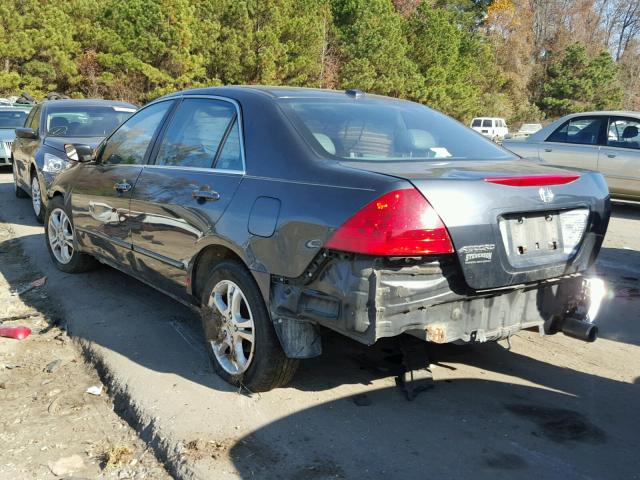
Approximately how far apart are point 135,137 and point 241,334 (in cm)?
207

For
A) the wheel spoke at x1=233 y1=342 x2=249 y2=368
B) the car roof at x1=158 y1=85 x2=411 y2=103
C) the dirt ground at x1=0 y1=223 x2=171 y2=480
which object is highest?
the car roof at x1=158 y1=85 x2=411 y2=103

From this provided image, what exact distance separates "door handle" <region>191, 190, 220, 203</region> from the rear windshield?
2.04 ft

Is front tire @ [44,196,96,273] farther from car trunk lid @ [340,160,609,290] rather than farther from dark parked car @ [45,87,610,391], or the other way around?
car trunk lid @ [340,160,609,290]

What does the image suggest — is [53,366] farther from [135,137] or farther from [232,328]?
[135,137]

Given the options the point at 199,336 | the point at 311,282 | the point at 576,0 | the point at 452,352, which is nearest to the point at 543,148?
the point at 452,352

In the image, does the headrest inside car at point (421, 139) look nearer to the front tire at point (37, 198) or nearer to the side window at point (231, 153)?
the side window at point (231, 153)

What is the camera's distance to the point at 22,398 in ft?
12.1

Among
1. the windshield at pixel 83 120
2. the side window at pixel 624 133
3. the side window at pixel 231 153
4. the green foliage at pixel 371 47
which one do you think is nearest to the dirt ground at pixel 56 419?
the side window at pixel 231 153

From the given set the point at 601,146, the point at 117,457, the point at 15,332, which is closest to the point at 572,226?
the point at 117,457

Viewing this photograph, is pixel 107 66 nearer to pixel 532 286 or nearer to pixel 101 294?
pixel 101 294

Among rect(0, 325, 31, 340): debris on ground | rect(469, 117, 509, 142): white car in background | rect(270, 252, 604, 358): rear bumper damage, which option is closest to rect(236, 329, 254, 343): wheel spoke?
rect(270, 252, 604, 358): rear bumper damage

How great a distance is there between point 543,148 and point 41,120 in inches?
315

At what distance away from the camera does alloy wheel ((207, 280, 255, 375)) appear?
3529 millimetres

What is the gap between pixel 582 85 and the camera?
5112 centimetres
